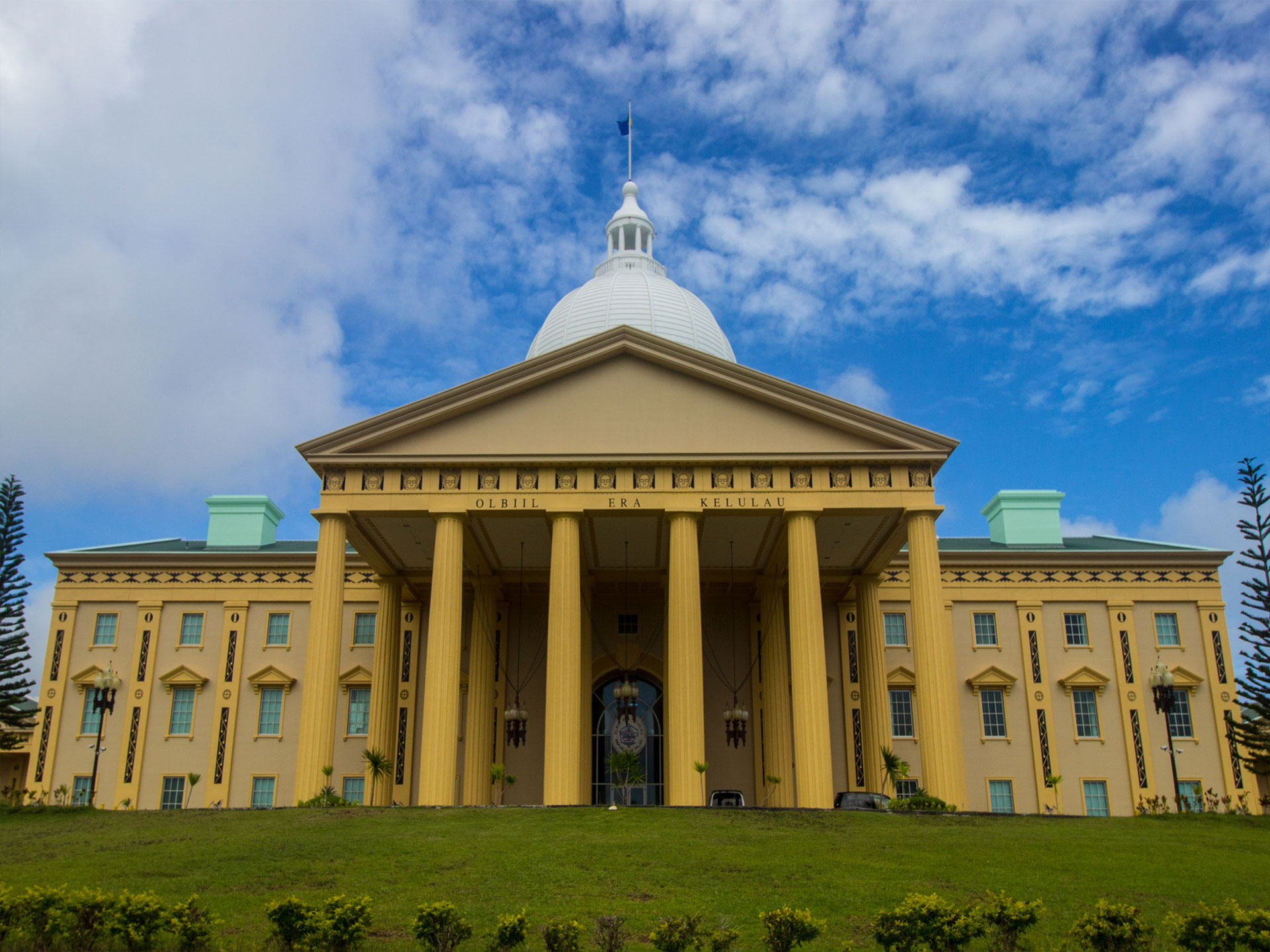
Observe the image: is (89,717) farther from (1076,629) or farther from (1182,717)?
(1182,717)

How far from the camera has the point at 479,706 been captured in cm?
3831

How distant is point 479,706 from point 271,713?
32.7 feet

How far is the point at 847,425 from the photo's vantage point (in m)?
32.1

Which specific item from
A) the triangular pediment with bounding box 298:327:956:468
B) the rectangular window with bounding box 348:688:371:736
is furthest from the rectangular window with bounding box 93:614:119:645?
the triangular pediment with bounding box 298:327:956:468

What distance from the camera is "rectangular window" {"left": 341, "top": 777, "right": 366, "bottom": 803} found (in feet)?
136

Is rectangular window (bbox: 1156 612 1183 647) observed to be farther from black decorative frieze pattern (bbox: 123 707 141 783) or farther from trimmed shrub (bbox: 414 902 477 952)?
black decorative frieze pattern (bbox: 123 707 141 783)

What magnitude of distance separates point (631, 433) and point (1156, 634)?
80.6ft

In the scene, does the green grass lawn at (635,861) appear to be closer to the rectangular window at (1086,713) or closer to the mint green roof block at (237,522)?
the rectangular window at (1086,713)

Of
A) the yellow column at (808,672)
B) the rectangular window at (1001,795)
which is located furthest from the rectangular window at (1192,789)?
the yellow column at (808,672)

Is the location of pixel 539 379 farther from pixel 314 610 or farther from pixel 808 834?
pixel 808 834

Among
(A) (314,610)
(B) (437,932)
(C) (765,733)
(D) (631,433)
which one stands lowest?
(B) (437,932)

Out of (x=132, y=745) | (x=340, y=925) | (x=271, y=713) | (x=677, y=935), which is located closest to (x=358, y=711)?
(x=271, y=713)

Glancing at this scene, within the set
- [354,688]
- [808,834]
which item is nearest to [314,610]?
[354,688]

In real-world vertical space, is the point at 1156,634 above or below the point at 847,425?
below
